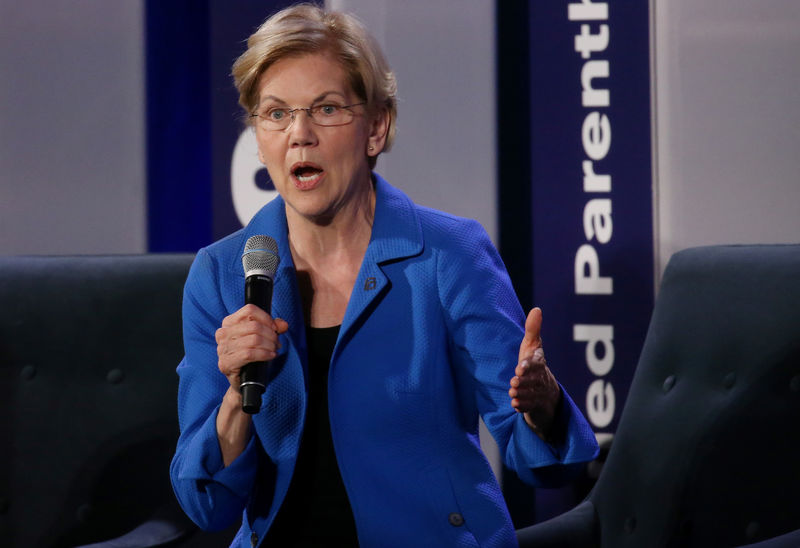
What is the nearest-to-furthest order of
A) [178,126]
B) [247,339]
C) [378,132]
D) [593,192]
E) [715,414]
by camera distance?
[247,339] < [378,132] < [715,414] < [593,192] < [178,126]

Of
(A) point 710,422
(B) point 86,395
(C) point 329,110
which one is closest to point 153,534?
(B) point 86,395

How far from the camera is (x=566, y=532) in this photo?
1784 mm

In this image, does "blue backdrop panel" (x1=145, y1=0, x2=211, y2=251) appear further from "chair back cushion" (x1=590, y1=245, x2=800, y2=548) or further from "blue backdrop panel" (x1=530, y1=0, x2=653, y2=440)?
"chair back cushion" (x1=590, y1=245, x2=800, y2=548)

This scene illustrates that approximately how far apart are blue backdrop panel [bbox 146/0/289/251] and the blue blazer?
1089 millimetres

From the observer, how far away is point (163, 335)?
1989 millimetres

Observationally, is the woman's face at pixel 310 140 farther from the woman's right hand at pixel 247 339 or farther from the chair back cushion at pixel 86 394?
the chair back cushion at pixel 86 394

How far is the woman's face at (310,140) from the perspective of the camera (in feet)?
4.41

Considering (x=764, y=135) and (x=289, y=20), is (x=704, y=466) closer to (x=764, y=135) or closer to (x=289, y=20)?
(x=764, y=135)

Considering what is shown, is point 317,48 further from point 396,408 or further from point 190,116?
point 190,116

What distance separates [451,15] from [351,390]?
1.16 m

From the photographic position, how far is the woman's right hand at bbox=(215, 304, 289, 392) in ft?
3.75

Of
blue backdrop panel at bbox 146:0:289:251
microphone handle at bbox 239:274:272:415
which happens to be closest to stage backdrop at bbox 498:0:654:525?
blue backdrop panel at bbox 146:0:289:251

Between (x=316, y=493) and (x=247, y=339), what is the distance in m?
0.33

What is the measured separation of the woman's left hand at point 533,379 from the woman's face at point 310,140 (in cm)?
34
